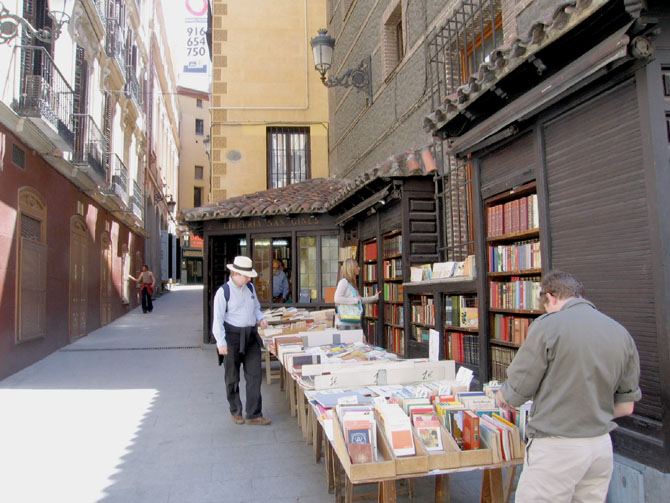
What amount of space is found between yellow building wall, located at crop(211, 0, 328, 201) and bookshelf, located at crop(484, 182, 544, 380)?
39.1ft

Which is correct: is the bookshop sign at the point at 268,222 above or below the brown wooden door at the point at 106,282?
above

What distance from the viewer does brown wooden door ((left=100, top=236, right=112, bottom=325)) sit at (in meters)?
16.0

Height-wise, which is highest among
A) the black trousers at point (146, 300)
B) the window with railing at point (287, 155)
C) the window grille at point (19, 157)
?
the window with railing at point (287, 155)

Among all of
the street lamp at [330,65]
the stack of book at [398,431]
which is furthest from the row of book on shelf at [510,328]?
the street lamp at [330,65]

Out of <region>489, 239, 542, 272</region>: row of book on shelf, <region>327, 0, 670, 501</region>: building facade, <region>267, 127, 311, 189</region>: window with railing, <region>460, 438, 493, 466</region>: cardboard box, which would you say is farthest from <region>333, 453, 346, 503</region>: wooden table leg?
<region>267, 127, 311, 189</region>: window with railing

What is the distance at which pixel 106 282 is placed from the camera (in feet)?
54.5

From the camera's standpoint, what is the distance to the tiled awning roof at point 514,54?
11.4ft

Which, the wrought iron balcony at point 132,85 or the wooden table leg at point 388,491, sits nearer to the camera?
the wooden table leg at point 388,491

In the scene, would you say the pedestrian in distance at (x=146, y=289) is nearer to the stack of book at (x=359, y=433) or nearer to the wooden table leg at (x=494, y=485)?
the stack of book at (x=359, y=433)

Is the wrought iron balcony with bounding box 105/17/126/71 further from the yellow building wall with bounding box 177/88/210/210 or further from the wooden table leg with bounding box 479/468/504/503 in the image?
the yellow building wall with bounding box 177/88/210/210

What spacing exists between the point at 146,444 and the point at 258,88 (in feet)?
45.3

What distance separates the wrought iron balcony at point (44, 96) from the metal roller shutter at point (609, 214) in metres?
8.07

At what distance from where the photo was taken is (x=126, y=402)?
6.94 m

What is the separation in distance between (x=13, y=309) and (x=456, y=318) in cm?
731
